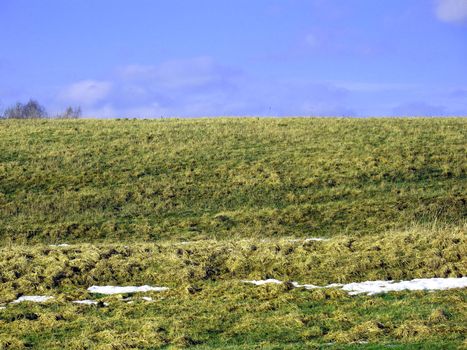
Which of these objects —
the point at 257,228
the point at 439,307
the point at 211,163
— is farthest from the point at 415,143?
the point at 439,307

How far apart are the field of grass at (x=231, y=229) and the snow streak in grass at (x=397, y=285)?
41 cm

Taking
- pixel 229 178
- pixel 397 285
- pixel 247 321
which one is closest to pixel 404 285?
pixel 397 285

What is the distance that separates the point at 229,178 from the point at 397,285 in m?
19.6

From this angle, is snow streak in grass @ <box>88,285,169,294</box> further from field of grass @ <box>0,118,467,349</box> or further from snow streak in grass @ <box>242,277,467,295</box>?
snow streak in grass @ <box>242,277,467,295</box>

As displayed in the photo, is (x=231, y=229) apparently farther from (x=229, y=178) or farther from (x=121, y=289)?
(x=121, y=289)

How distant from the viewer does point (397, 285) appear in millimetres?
16594

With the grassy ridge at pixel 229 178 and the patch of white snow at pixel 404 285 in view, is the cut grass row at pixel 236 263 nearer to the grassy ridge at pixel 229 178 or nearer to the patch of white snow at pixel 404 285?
the patch of white snow at pixel 404 285

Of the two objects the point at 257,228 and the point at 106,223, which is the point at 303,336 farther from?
the point at 106,223

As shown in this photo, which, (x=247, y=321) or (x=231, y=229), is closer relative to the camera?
(x=247, y=321)

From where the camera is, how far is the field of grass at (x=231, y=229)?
46.3ft

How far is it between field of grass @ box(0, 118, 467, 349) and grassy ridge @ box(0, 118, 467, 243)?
0.12 m

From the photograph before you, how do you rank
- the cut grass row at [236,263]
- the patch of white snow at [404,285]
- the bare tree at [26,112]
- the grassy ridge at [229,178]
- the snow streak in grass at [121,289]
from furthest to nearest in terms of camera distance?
the bare tree at [26,112], the grassy ridge at [229,178], the cut grass row at [236,263], the snow streak in grass at [121,289], the patch of white snow at [404,285]

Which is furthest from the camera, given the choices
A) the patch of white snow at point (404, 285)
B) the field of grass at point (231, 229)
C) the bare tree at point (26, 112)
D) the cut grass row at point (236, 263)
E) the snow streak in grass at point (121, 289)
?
the bare tree at point (26, 112)

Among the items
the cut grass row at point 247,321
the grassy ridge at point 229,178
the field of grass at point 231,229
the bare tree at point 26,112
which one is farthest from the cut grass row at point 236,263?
the bare tree at point 26,112
